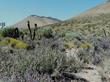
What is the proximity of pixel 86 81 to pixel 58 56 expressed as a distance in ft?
3.94

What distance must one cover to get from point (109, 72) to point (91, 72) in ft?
1.64

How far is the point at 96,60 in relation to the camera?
9672 millimetres

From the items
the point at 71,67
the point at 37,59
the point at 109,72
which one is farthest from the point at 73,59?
the point at 37,59

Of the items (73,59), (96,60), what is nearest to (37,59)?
(73,59)

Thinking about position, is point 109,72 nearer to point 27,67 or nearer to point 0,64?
point 27,67

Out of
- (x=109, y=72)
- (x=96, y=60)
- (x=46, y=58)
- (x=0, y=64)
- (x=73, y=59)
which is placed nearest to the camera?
(x=0, y=64)

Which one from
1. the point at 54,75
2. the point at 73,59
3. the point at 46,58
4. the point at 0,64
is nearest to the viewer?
the point at 0,64

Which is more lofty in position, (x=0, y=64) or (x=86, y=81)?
(x=0, y=64)

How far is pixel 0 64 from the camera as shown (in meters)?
6.45

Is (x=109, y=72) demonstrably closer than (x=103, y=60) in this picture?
Yes

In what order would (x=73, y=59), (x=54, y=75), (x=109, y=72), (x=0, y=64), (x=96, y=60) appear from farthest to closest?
1. (x=96, y=60)
2. (x=73, y=59)
3. (x=109, y=72)
4. (x=54, y=75)
5. (x=0, y=64)

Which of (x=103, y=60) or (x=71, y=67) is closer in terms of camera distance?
(x=71, y=67)

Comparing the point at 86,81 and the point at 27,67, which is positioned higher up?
the point at 27,67

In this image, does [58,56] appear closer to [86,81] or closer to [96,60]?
[86,81]
